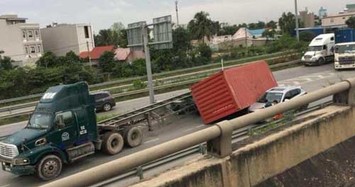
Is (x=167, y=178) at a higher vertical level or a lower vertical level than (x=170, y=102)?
higher

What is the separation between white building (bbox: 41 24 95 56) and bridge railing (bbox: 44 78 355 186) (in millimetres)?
81094

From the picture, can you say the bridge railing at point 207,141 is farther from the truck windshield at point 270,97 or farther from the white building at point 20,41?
the white building at point 20,41

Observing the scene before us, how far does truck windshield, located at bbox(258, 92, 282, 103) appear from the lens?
1903 cm

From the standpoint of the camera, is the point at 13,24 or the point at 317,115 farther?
the point at 13,24

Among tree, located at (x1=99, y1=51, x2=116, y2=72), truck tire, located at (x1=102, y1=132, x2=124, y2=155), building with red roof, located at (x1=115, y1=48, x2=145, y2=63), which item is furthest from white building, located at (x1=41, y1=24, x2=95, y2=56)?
truck tire, located at (x1=102, y1=132, x2=124, y2=155)

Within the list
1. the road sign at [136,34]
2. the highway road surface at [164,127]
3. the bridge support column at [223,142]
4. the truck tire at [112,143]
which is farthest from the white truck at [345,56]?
the bridge support column at [223,142]

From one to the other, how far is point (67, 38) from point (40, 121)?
7618 centimetres

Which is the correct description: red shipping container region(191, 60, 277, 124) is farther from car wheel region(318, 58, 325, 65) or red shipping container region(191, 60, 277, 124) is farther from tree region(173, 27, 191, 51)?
tree region(173, 27, 191, 51)

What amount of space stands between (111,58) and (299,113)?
177 feet

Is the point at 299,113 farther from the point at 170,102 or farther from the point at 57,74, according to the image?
the point at 57,74

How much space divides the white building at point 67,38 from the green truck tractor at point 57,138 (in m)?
71.9

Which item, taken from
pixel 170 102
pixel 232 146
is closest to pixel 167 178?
pixel 232 146

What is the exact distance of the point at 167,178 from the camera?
4.37 m

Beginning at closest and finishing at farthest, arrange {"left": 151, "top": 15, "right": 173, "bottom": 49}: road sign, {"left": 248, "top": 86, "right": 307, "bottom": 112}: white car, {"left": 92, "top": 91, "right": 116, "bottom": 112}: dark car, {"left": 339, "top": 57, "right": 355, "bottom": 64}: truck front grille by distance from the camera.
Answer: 1. {"left": 248, "top": 86, "right": 307, "bottom": 112}: white car
2. {"left": 151, "top": 15, "right": 173, "bottom": 49}: road sign
3. {"left": 92, "top": 91, "right": 116, "bottom": 112}: dark car
4. {"left": 339, "top": 57, "right": 355, "bottom": 64}: truck front grille
